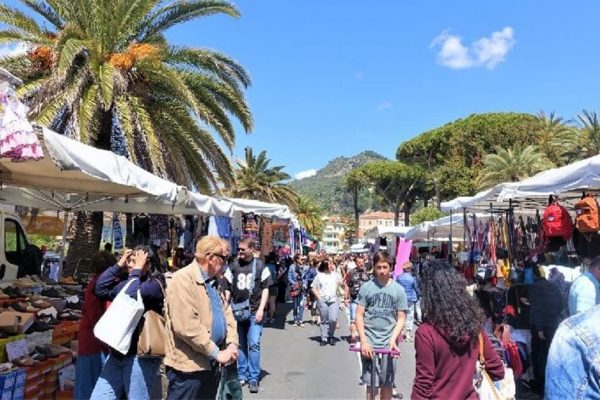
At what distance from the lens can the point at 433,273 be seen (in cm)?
321

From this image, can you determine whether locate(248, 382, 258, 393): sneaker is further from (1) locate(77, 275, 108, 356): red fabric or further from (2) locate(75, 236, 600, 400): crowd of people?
(1) locate(77, 275, 108, 356): red fabric

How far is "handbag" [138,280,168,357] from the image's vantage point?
3.80 meters

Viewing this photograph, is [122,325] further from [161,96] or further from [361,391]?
[161,96]

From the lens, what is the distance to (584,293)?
4832 millimetres

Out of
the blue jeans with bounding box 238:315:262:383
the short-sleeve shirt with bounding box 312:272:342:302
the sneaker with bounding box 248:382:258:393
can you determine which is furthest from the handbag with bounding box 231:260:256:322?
the short-sleeve shirt with bounding box 312:272:342:302

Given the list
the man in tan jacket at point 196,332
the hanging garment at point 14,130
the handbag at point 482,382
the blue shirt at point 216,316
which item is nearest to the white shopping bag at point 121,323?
the man in tan jacket at point 196,332

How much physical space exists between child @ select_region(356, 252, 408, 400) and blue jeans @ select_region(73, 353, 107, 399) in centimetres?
229

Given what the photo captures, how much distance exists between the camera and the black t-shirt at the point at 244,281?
654 cm

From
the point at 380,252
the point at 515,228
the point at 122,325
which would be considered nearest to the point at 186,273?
the point at 122,325

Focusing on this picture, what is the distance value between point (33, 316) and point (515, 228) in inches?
290

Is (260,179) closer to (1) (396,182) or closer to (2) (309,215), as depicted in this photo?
(2) (309,215)

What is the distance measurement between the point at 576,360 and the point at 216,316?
2687 mm

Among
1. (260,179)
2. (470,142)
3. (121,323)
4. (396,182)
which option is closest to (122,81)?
(121,323)

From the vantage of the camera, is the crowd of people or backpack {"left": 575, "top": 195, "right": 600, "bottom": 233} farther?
backpack {"left": 575, "top": 195, "right": 600, "bottom": 233}
